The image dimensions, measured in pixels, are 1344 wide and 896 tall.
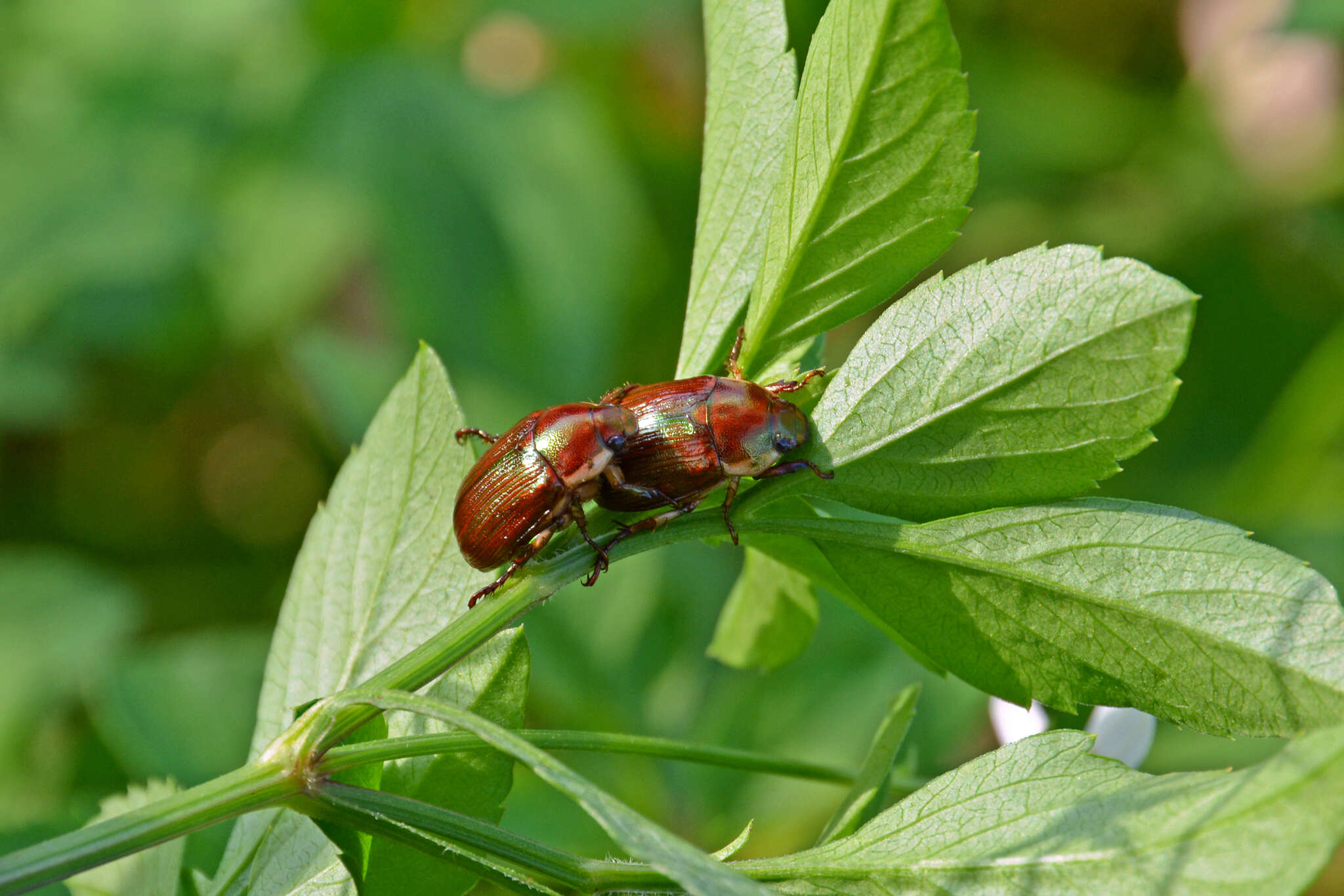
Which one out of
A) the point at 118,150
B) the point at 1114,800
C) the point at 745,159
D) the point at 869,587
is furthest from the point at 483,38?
the point at 1114,800

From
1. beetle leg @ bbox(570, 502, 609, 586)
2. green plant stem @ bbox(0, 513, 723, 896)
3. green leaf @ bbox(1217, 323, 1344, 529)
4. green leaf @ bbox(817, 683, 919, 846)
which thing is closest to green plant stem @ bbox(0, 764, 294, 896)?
green plant stem @ bbox(0, 513, 723, 896)

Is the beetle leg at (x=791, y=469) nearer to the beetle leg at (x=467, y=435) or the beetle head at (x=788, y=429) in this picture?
the beetle head at (x=788, y=429)

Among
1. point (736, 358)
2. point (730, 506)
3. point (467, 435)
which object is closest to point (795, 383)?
→ point (736, 358)

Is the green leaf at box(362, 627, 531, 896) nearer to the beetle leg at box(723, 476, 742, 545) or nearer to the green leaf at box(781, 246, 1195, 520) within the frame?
the beetle leg at box(723, 476, 742, 545)

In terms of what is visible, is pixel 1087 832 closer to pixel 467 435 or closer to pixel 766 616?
pixel 766 616

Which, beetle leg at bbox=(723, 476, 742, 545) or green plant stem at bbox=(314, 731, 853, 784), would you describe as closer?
green plant stem at bbox=(314, 731, 853, 784)

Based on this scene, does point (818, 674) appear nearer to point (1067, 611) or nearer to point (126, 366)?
point (1067, 611)
